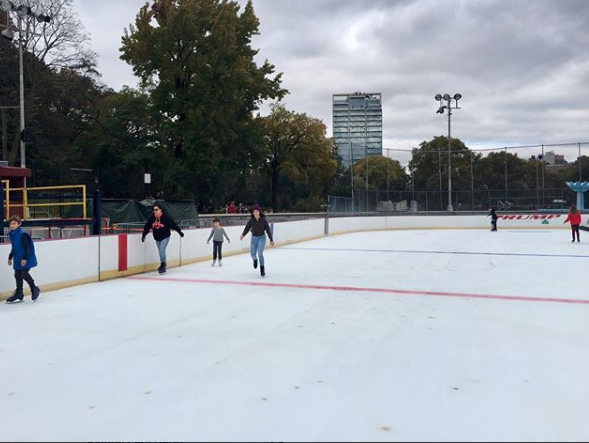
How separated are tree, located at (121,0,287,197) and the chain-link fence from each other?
10.9 m

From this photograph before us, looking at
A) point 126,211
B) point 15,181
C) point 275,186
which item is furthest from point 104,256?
point 275,186

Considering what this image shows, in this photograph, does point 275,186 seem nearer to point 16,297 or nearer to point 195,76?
point 195,76

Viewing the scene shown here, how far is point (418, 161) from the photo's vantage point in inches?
1628

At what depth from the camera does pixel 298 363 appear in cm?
522

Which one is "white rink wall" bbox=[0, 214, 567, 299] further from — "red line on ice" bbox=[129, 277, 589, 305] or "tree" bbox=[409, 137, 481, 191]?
"tree" bbox=[409, 137, 481, 191]

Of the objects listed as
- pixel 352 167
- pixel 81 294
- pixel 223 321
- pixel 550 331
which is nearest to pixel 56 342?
pixel 223 321

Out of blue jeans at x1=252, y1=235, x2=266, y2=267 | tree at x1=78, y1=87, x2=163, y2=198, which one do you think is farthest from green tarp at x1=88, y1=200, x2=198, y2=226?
tree at x1=78, y1=87, x2=163, y2=198

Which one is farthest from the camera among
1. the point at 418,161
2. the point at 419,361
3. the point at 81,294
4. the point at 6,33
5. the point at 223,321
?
the point at 418,161

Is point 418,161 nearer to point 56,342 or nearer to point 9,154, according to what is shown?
point 9,154

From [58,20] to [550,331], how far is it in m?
36.3

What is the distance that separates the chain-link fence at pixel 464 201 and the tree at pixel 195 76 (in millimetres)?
10932

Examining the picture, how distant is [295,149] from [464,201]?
79.4ft

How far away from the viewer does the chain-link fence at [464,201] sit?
36938mm

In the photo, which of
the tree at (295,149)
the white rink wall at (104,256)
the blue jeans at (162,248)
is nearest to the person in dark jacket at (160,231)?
the blue jeans at (162,248)
